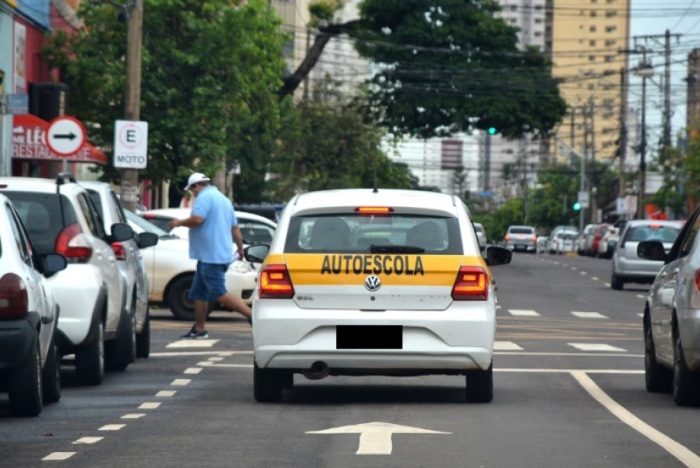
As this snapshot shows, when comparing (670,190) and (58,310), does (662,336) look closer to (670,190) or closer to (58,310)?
(58,310)

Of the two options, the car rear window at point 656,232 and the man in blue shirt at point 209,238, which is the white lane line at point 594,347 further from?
the car rear window at point 656,232

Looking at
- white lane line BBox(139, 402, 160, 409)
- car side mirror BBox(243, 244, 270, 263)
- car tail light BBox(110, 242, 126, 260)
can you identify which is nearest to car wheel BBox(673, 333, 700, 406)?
car side mirror BBox(243, 244, 270, 263)

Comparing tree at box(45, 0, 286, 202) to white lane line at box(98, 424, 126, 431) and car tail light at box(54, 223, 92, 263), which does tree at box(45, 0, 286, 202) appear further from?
white lane line at box(98, 424, 126, 431)

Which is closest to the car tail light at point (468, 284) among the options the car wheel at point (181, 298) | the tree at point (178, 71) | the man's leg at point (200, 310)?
the man's leg at point (200, 310)

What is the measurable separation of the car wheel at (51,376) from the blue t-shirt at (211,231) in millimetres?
7070

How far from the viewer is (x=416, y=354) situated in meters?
13.2

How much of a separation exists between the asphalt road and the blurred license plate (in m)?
0.44

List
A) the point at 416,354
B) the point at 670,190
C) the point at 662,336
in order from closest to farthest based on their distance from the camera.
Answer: the point at 416,354 → the point at 662,336 → the point at 670,190

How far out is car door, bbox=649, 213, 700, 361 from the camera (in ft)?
45.8

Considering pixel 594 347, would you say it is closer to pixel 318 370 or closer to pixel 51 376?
pixel 318 370

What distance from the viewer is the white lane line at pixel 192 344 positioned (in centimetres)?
2036

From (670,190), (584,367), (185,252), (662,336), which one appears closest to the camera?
(662,336)

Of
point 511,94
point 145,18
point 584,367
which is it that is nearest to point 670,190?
point 511,94

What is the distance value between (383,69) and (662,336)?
152 feet
